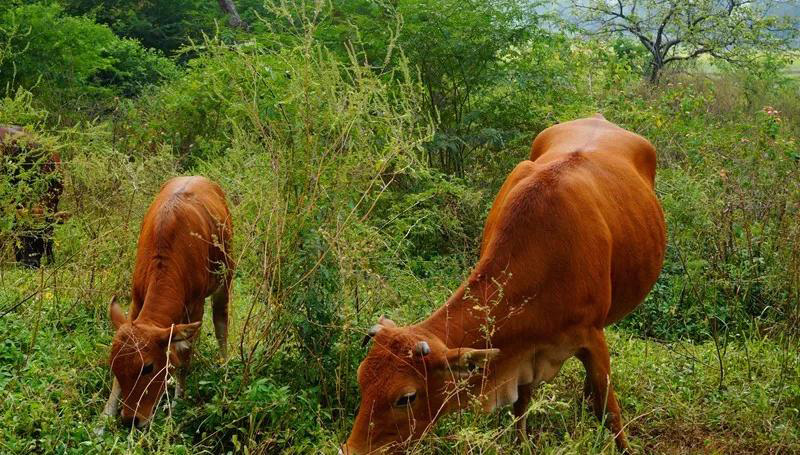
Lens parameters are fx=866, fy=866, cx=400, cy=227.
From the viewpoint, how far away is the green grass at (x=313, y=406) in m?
4.68

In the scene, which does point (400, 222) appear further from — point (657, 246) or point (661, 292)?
point (661, 292)

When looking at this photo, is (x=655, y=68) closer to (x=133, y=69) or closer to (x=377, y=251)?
(x=133, y=69)

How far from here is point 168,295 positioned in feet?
18.8

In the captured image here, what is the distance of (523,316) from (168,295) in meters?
2.52

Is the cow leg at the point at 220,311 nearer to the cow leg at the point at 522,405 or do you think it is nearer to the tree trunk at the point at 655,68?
the cow leg at the point at 522,405

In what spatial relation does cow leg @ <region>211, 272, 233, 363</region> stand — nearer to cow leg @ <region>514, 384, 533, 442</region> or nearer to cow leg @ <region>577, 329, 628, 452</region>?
cow leg @ <region>514, 384, 533, 442</region>

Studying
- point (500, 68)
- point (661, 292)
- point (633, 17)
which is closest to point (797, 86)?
point (633, 17)

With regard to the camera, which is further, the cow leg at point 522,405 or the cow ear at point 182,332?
the cow ear at point 182,332

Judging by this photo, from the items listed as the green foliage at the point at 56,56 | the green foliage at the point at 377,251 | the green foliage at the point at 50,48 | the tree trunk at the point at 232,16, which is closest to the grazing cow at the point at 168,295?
the green foliage at the point at 377,251

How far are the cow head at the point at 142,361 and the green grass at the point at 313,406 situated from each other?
147 mm

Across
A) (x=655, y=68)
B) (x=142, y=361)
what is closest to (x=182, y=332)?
(x=142, y=361)

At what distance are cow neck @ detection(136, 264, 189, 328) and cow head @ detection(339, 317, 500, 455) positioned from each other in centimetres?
199

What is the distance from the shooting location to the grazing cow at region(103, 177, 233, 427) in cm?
505

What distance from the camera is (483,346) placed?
14.3ft
